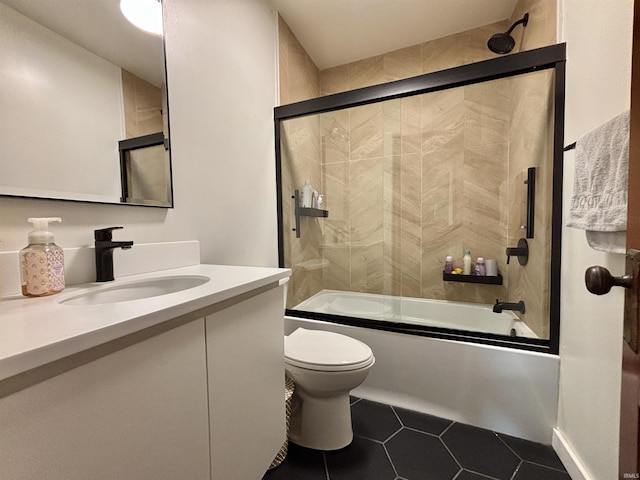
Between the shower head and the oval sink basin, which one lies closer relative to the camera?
the oval sink basin

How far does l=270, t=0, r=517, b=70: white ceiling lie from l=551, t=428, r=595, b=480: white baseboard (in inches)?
99.5

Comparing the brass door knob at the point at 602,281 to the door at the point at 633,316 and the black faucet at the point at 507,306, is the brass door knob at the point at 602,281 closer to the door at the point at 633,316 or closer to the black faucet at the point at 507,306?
the door at the point at 633,316

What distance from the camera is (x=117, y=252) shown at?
974 mm

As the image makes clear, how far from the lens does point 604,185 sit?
2.68ft

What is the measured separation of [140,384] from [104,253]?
22.1 inches

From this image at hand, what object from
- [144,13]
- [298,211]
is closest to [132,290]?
[144,13]

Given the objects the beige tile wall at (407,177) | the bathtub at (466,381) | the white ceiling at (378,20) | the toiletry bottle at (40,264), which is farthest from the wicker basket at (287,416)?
the white ceiling at (378,20)

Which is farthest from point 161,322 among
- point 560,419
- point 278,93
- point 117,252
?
point 278,93

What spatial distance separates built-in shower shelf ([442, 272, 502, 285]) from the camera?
2.08 meters

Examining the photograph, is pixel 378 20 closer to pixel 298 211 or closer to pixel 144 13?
pixel 298 211

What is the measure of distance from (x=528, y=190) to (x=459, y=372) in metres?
1.12

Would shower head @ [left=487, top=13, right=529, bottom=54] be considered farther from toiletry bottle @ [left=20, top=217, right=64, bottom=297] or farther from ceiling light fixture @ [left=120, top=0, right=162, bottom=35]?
toiletry bottle @ [left=20, top=217, right=64, bottom=297]

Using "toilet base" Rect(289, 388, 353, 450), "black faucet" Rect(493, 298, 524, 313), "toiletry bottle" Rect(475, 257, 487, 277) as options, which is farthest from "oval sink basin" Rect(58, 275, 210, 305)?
"toiletry bottle" Rect(475, 257, 487, 277)

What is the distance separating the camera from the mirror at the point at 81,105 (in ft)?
2.47
